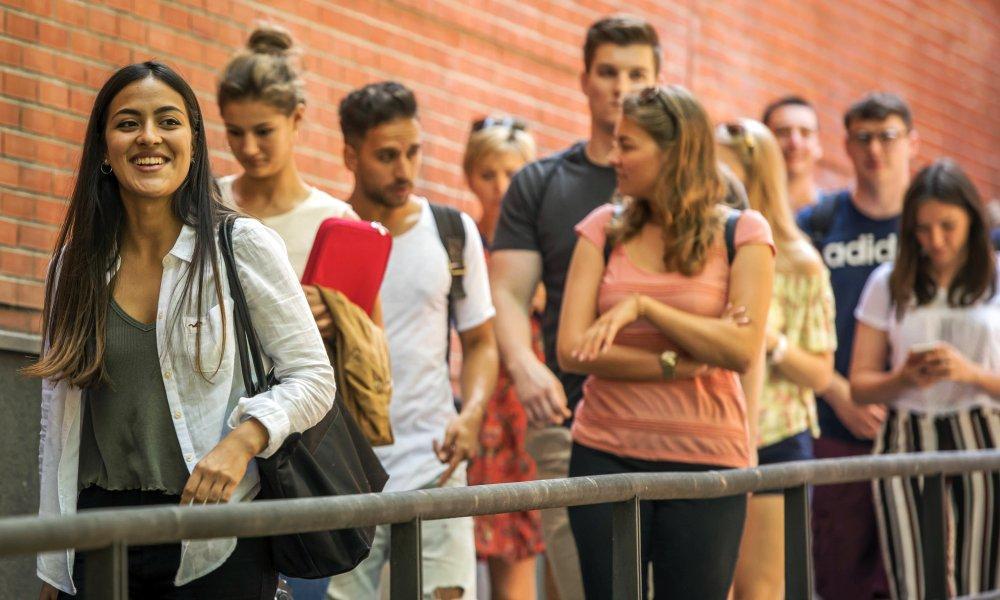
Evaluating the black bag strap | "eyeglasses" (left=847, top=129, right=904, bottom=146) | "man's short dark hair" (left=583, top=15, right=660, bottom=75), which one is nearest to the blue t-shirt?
"eyeglasses" (left=847, top=129, right=904, bottom=146)

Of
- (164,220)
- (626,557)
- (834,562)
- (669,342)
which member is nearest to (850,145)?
(834,562)

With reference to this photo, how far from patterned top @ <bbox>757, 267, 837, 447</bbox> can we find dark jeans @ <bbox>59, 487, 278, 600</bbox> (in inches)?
113

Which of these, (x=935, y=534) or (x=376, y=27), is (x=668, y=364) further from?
(x=376, y=27)

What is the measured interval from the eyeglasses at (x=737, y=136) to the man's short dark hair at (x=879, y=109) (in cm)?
169

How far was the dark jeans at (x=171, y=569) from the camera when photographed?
324 cm

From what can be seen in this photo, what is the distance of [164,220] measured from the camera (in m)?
3.44

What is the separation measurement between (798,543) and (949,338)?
87.8 inches

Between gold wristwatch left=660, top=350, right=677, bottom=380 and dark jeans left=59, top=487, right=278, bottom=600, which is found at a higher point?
gold wristwatch left=660, top=350, right=677, bottom=380

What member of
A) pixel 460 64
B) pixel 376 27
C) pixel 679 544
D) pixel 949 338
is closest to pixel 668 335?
pixel 679 544

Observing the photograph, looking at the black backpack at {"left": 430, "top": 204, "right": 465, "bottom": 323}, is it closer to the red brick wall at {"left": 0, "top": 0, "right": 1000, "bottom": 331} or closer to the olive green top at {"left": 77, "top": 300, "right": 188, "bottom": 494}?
the red brick wall at {"left": 0, "top": 0, "right": 1000, "bottom": 331}

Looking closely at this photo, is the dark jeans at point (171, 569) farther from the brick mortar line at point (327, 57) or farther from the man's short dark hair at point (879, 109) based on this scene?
the man's short dark hair at point (879, 109)

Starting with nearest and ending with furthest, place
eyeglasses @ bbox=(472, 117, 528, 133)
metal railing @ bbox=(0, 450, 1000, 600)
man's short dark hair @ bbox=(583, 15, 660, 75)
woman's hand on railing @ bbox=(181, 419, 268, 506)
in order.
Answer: metal railing @ bbox=(0, 450, 1000, 600) → woman's hand on railing @ bbox=(181, 419, 268, 506) → man's short dark hair @ bbox=(583, 15, 660, 75) → eyeglasses @ bbox=(472, 117, 528, 133)

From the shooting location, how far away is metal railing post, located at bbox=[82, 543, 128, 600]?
103 inches

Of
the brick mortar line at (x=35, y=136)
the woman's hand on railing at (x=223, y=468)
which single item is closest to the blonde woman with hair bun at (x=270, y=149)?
the brick mortar line at (x=35, y=136)
